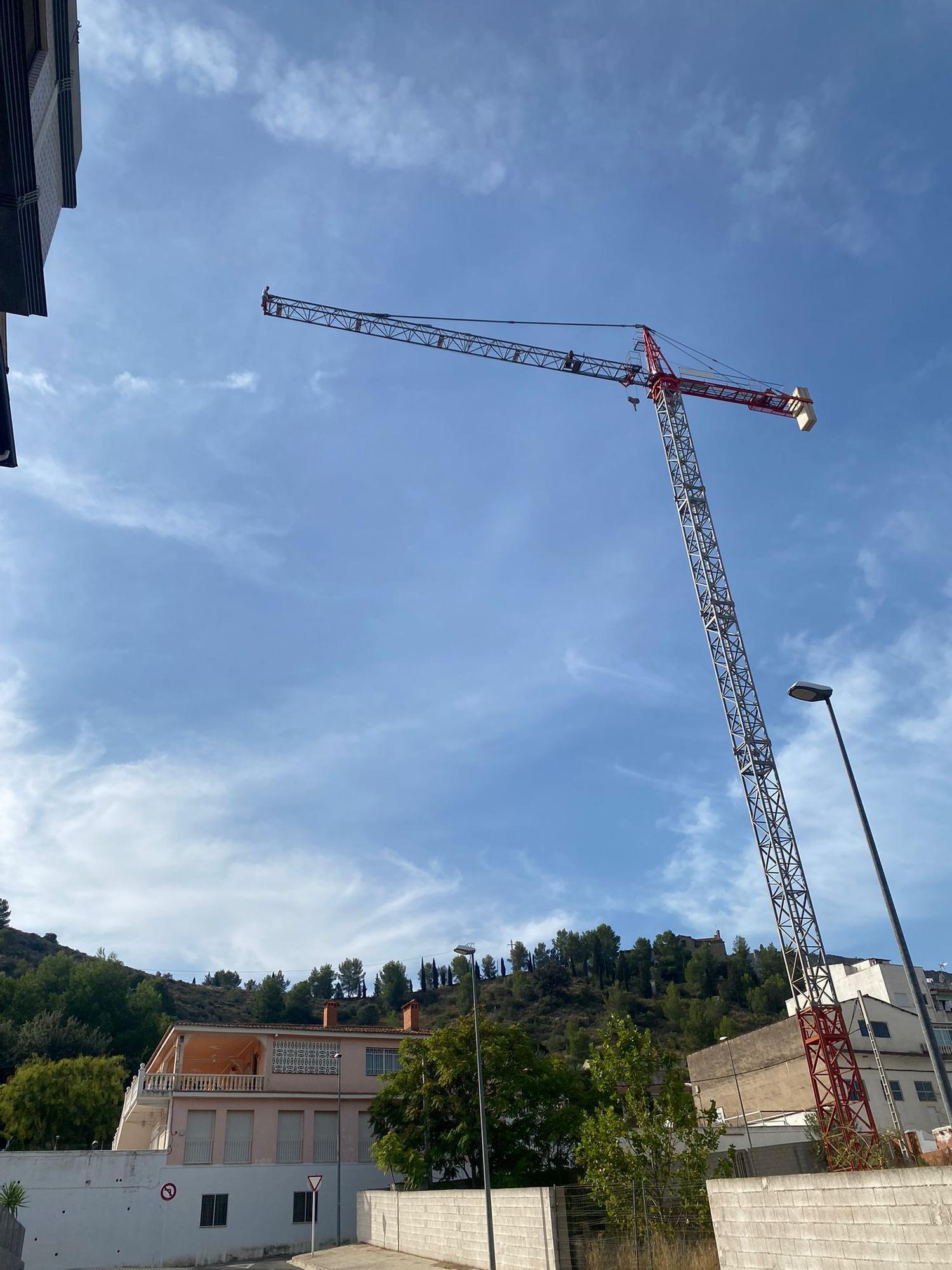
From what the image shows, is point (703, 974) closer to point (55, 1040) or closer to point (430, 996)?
point (430, 996)

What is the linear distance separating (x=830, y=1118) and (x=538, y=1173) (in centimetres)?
1542

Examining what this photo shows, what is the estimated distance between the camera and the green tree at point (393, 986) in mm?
157000

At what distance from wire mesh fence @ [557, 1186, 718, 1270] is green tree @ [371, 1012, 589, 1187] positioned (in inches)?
530

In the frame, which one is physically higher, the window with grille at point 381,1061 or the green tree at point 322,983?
the green tree at point 322,983

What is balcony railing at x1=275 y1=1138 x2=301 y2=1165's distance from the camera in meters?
39.9

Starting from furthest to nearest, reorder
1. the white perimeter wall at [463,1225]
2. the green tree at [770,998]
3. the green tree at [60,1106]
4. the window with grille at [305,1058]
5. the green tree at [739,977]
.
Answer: the green tree at [739,977] → the green tree at [770,998] → the green tree at [60,1106] → the window with grille at [305,1058] → the white perimeter wall at [463,1225]

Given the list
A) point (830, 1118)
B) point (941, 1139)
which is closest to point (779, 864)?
point (830, 1118)

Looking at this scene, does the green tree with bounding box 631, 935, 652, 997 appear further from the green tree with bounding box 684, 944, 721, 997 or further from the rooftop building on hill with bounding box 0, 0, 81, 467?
the rooftop building on hill with bounding box 0, 0, 81, 467

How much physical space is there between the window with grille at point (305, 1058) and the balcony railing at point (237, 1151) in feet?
10.3

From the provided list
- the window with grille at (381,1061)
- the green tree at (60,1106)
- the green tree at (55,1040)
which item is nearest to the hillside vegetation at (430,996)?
the green tree at (55,1040)

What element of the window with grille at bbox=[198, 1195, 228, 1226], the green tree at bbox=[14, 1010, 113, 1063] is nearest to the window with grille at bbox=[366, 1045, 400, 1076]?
the window with grille at bbox=[198, 1195, 228, 1226]

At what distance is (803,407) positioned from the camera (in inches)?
2475

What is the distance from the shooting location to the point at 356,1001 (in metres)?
161

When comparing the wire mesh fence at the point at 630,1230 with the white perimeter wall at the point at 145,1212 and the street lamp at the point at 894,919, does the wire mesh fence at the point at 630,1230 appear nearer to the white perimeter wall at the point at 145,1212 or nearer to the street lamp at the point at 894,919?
the street lamp at the point at 894,919
